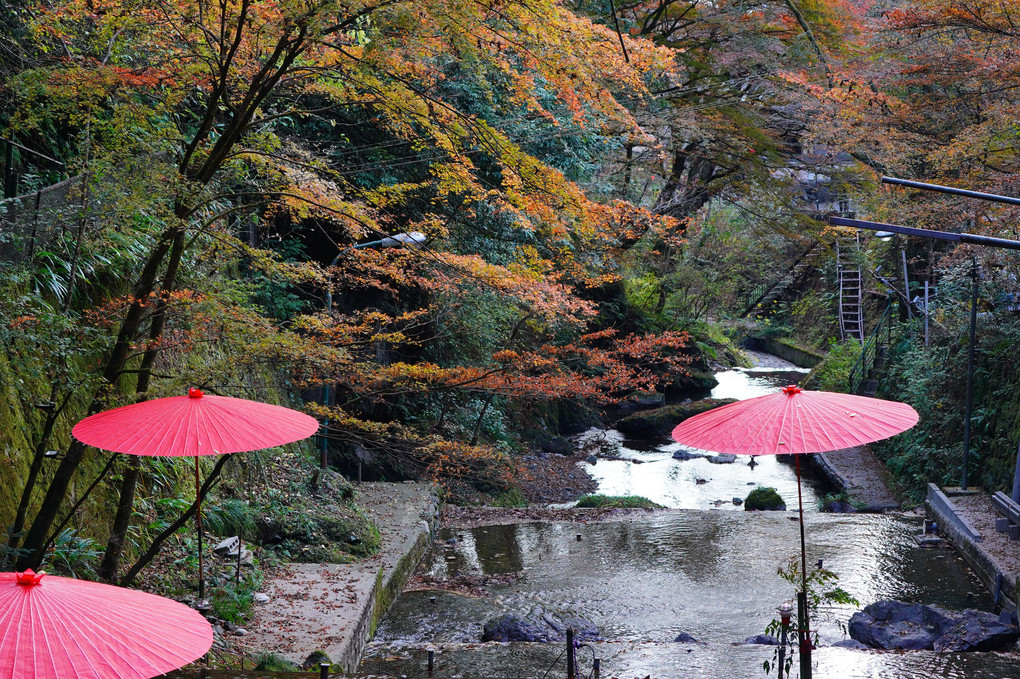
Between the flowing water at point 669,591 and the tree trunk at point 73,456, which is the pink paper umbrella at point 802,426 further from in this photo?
the tree trunk at point 73,456

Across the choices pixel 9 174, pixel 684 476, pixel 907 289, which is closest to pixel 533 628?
pixel 9 174

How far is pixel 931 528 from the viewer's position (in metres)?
10.4

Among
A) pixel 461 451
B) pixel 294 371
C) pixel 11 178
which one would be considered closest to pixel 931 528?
pixel 461 451

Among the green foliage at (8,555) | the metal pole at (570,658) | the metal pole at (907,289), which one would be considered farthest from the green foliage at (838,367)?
the green foliage at (8,555)

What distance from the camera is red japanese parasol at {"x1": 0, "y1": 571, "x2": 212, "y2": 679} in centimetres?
224

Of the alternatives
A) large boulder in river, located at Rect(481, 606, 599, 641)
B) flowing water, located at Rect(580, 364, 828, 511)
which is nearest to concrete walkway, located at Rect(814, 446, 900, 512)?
flowing water, located at Rect(580, 364, 828, 511)

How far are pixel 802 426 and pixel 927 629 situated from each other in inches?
157

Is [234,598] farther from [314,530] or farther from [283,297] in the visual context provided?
[283,297]

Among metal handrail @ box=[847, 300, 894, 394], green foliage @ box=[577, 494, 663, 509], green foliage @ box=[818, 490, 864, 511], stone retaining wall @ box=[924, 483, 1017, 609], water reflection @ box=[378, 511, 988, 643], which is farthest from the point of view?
metal handrail @ box=[847, 300, 894, 394]

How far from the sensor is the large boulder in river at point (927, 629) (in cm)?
625

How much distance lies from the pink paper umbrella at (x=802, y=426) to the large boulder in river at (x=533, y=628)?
3.36 metres

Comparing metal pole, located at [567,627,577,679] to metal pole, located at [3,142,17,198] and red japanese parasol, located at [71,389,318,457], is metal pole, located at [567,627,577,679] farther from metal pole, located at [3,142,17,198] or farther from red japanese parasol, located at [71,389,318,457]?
metal pole, located at [3,142,17,198]

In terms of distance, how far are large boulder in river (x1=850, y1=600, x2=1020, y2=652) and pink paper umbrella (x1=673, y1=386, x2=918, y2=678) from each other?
3.09 metres

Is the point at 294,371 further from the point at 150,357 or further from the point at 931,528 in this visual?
the point at 931,528
